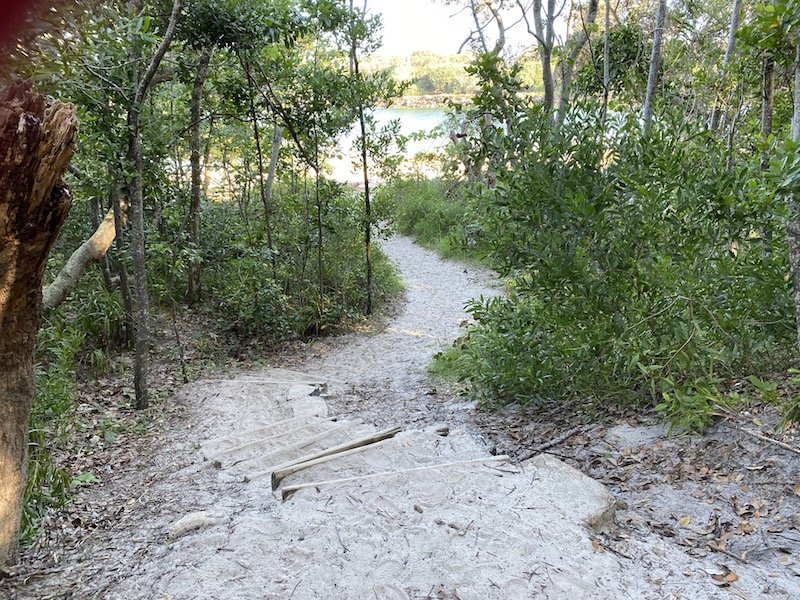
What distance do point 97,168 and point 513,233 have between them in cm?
361

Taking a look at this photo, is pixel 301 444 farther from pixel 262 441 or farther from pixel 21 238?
pixel 21 238

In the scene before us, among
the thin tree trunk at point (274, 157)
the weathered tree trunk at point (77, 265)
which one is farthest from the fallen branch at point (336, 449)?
the thin tree trunk at point (274, 157)

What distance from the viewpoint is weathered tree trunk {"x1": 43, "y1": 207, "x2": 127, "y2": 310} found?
5.09 meters

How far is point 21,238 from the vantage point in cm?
223

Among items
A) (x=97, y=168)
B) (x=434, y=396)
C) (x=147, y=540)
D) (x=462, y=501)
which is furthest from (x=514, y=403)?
(x=97, y=168)

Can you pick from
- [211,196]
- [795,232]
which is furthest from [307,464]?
[211,196]

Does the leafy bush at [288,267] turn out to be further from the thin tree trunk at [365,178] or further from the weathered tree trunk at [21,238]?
the weathered tree trunk at [21,238]

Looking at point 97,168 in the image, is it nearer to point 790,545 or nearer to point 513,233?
point 513,233

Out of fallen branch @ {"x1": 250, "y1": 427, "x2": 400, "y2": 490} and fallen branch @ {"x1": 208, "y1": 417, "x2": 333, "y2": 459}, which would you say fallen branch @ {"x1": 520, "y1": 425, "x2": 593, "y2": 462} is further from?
fallen branch @ {"x1": 208, "y1": 417, "x2": 333, "y2": 459}

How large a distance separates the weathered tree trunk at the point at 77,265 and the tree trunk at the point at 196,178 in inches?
33.5

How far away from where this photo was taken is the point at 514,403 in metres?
4.55

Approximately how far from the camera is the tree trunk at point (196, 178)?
6.19m

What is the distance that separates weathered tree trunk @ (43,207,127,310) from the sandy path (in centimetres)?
184

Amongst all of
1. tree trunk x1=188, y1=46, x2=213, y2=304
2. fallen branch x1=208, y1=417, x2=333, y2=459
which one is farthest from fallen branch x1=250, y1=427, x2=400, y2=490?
tree trunk x1=188, y1=46, x2=213, y2=304
